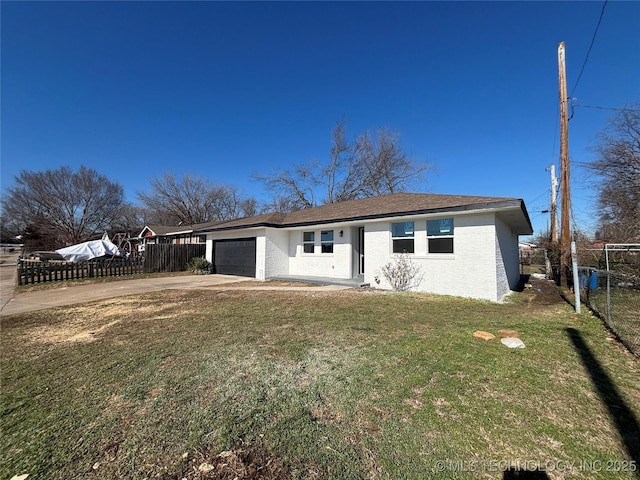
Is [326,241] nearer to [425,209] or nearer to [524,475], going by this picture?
[425,209]

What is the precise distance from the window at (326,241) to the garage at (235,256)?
13.1ft

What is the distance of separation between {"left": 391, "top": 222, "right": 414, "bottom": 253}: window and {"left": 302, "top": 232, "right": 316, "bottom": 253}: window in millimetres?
4764

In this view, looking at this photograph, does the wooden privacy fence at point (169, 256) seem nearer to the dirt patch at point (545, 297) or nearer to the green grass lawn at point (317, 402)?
the green grass lawn at point (317, 402)

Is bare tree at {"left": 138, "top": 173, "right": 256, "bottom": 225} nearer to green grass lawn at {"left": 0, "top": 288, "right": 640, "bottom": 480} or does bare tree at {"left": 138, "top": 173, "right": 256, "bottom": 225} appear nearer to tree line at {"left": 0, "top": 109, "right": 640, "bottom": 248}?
tree line at {"left": 0, "top": 109, "right": 640, "bottom": 248}

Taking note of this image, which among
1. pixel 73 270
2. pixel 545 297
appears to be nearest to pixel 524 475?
pixel 545 297

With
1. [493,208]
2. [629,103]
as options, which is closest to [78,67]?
[493,208]

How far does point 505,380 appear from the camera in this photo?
3199mm

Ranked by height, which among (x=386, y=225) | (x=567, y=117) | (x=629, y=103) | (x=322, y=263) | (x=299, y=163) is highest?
(x=299, y=163)

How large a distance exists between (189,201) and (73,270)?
77.8 ft

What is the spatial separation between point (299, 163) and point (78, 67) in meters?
19.1

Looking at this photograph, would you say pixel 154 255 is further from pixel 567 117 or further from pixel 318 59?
pixel 567 117

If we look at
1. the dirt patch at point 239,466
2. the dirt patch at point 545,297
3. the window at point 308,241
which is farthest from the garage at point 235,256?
the dirt patch at point 239,466

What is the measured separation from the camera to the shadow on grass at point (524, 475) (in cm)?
188

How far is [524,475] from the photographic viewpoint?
189 cm
